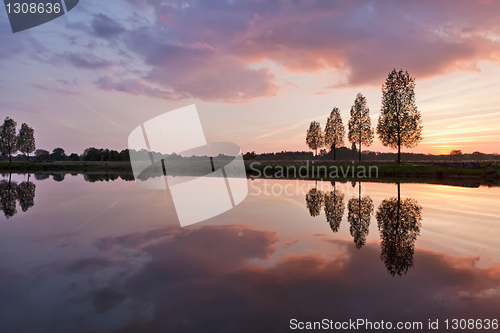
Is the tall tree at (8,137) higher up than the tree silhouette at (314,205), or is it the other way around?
the tall tree at (8,137)

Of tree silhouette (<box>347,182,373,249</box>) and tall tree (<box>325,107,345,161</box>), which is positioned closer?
tree silhouette (<box>347,182,373,249</box>)

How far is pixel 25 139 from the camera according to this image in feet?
288

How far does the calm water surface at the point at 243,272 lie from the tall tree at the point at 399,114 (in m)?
34.6

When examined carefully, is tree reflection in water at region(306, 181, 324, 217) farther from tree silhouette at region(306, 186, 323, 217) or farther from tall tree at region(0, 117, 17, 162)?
tall tree at region(0, 117, 17, 162)

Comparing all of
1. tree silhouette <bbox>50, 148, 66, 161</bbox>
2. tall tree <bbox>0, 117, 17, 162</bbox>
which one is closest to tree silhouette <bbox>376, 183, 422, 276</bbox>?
tall tree <bbox>0, 117, 17, 162</bbox>

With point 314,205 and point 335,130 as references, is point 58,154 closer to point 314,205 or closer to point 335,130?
point 335,130

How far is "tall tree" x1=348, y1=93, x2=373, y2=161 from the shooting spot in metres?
54.7

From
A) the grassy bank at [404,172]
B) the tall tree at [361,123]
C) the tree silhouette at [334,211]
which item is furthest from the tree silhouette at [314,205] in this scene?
the tall tree at [361,123]

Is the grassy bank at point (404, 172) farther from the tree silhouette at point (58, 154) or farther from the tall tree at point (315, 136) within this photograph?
the tree silhouette at point (58, 154)

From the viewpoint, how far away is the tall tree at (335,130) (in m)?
64.4

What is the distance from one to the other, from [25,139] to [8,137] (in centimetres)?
435

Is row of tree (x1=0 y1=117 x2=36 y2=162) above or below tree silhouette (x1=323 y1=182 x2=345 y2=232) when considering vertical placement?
above

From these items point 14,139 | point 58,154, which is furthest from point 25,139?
point 58,154

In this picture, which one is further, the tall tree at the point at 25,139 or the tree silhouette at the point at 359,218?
the tall tree at the point at 25,139
